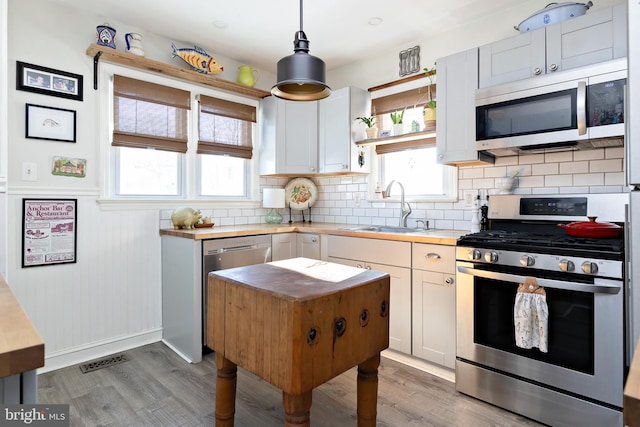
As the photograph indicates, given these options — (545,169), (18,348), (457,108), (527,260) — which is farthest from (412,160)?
(18,348)

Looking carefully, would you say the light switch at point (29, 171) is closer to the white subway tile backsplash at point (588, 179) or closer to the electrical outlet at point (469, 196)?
the electrical outlet at point (469, 196)

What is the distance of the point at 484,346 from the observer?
219 cm

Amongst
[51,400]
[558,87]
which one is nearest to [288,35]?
[558,87]

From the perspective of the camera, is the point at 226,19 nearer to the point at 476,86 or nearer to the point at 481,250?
the point at 476,86

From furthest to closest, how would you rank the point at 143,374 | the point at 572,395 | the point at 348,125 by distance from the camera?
the point at 348,125
the point at 143,374
the point at 572,395

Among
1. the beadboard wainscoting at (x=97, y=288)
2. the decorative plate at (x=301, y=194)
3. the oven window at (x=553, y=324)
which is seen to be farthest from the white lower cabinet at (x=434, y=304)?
the beadboard wainscoting at (x=97, y=288)

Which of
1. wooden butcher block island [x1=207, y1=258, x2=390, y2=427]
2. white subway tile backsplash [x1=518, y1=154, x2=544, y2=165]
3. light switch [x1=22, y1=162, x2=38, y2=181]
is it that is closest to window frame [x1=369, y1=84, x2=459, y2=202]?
white subway tile backsplash [x1=518, y1=154, x2=544, y2=165]

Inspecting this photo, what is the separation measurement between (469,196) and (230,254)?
1.97 metres

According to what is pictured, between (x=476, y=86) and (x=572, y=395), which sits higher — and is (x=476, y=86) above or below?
above

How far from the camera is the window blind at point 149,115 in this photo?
295 centimetres

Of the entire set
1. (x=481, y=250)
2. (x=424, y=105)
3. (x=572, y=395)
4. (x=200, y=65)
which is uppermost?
(x=200, y=65)

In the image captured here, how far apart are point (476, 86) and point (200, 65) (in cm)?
227

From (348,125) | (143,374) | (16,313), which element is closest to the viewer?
(16,313)

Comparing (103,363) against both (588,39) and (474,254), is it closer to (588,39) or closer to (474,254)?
(474,254)
